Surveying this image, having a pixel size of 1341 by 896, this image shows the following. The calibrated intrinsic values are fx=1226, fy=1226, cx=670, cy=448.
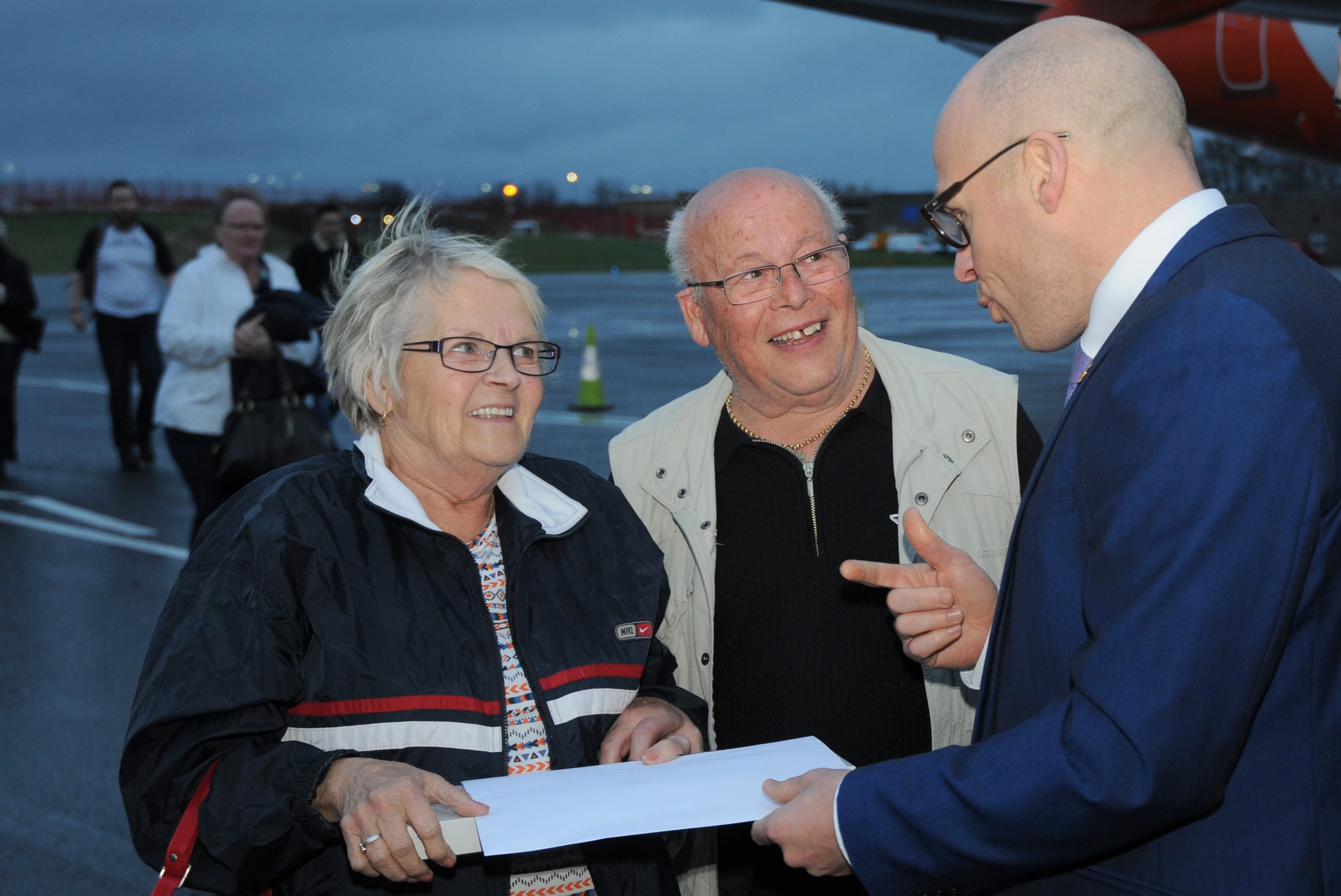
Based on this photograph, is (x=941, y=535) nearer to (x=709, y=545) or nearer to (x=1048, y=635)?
(x=709, y=545)

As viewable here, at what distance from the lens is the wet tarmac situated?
417 cm

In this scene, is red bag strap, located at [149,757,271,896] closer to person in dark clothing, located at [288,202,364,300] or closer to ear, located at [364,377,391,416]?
ear, located at [364,377,391,416]

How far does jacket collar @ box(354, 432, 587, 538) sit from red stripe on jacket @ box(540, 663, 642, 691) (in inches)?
11.2

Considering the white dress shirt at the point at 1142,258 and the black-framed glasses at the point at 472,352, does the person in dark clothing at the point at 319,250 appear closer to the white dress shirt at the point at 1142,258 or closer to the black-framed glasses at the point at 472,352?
the black-framed glasses at the point at 472,352

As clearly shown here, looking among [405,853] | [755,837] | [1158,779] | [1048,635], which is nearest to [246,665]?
[405,853]

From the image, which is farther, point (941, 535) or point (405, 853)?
point (941, 535)

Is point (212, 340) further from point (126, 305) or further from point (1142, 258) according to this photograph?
point (1142, 258)

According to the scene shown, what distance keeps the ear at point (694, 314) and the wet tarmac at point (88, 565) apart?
1.31ft

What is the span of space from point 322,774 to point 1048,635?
122 centimetres

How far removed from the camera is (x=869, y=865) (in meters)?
1.71

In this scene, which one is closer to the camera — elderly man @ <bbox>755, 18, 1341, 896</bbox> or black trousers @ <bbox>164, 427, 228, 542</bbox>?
elderly man @ <bbox>755, 18, 1341, 896</bbox>

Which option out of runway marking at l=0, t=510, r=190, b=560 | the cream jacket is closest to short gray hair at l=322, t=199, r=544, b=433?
the cream jacket

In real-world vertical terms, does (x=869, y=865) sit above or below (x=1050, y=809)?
below

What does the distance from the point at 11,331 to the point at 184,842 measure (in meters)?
9.14
